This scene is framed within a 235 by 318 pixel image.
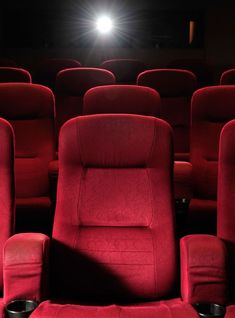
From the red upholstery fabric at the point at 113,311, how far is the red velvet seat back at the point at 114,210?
0.13m

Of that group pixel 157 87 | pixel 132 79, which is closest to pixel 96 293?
pixel 157 87

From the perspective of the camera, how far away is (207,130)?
282 centimetres

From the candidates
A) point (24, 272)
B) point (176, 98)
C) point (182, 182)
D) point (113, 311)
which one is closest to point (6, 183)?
point (24, 272)

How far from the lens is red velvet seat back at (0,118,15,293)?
5.96ft

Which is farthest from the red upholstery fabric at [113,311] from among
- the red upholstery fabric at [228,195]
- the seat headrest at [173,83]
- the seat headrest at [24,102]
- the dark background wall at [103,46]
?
the dark background wall at [103,46]

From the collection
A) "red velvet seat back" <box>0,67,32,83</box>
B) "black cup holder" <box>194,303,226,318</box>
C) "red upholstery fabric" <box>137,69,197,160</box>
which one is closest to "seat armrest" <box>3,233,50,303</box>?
"black cup holder" <box>194,303,226,318</box>

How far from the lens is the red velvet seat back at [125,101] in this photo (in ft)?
9.32

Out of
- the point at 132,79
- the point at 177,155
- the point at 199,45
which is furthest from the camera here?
the point at 199,45

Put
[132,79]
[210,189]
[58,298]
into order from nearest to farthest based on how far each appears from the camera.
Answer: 1. [58,298]
2. [210,189]
3. [132,79]

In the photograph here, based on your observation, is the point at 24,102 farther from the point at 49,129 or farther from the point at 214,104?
the point at 214,104

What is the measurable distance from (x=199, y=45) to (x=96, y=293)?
20.6ft

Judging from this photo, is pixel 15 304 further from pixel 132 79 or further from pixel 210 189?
pixel 132 79

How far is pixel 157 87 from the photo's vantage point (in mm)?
3502

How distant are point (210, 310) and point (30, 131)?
144cm
